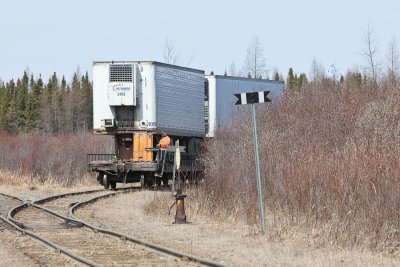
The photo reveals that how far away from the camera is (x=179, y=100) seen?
91.6ft

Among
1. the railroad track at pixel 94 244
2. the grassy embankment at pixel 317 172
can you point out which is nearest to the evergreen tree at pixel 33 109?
the grassy embankment at pixel 317 172

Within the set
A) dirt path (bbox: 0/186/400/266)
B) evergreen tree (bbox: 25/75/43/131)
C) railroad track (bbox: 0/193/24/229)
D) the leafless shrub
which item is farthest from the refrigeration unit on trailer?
evergreen tree (bbox: 25/75/43/131)

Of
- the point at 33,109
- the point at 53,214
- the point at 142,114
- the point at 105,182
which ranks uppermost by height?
the point at 33,109

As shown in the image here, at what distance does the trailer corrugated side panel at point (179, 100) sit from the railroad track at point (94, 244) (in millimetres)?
9335

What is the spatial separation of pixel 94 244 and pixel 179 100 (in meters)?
16.2

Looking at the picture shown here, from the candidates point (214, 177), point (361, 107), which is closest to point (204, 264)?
point (214, 177)

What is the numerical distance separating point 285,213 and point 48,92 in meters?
118

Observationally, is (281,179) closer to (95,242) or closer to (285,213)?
(285,213)

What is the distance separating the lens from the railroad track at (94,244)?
10105 millimetres

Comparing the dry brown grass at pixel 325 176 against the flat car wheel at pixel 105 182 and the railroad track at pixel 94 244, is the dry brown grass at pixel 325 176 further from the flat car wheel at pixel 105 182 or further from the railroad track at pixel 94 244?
the flat car wheel at pixel 105 182

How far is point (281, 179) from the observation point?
1414 cm

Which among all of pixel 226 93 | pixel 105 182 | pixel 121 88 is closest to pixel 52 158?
pixel 105 182

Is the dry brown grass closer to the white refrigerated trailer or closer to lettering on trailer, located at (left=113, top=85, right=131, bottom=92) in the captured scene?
the white refrigerated trailer

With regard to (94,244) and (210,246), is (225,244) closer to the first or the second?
(210,246)
